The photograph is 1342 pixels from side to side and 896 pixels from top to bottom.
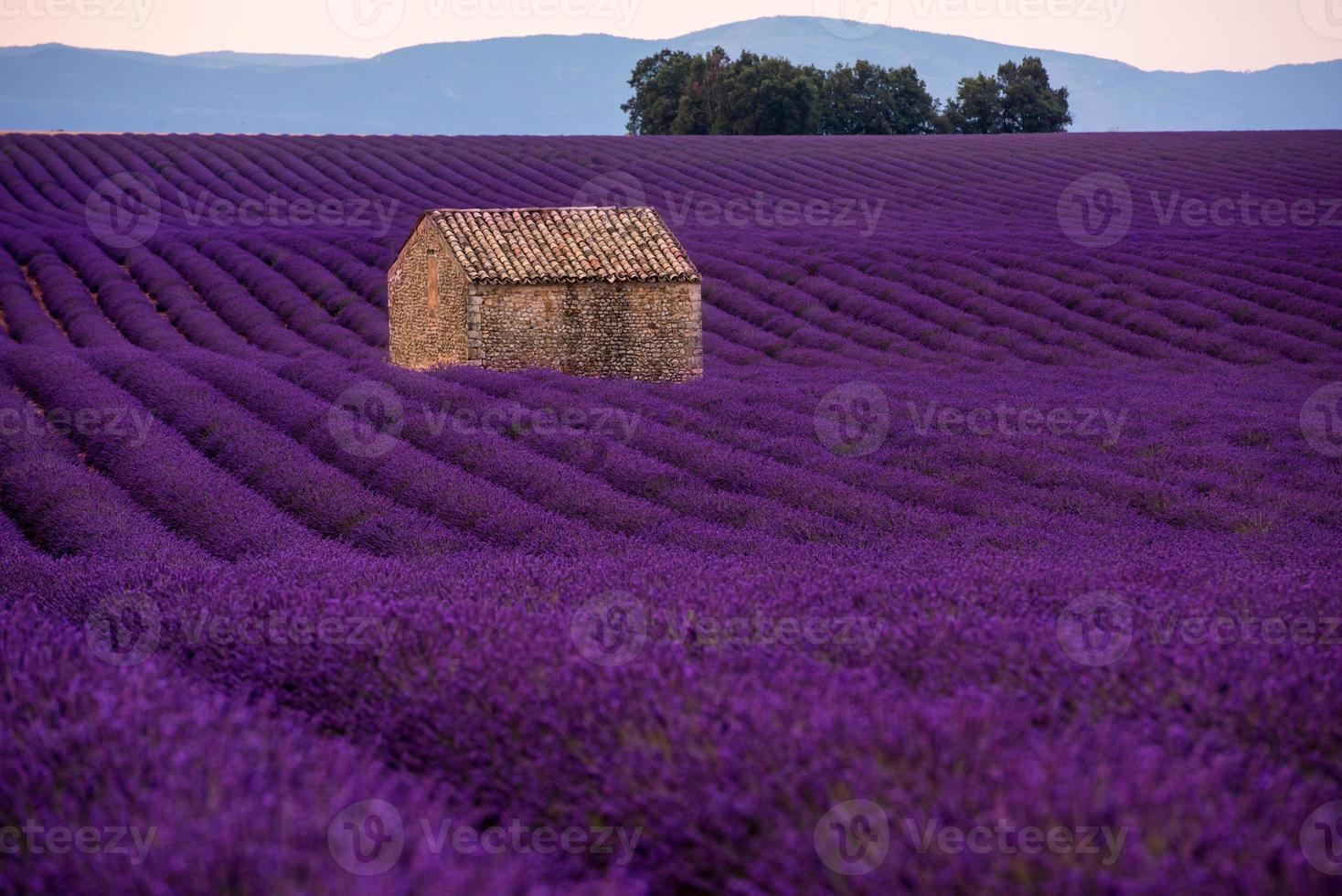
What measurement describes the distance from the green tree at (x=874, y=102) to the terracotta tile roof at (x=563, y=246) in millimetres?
42145

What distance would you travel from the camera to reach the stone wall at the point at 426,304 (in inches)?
675

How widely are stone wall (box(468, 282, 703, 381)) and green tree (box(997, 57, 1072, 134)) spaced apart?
149 feet

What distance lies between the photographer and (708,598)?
151 inches

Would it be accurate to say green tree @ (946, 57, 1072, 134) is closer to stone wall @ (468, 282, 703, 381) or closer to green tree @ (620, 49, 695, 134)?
green tree @ (620, 49, 695, 134)

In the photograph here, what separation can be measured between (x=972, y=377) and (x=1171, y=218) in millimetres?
16929

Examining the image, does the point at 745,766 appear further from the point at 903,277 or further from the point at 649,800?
the point at 903,277

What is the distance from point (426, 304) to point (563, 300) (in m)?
2.54

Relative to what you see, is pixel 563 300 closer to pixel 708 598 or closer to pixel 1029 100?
pixel 708 598

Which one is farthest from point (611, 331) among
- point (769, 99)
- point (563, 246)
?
point (769, 99)

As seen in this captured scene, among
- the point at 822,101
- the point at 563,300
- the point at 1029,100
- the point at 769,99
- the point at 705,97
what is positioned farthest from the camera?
the point at 822,101

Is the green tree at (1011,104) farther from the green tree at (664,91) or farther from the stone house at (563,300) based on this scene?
the stone house at (563,300)

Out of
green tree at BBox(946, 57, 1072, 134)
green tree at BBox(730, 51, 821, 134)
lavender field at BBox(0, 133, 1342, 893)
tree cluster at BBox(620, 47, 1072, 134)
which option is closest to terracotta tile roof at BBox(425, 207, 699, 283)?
lavender field at BBox(0, 133, 1342, 893)

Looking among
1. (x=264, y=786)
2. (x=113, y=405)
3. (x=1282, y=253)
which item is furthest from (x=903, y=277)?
(x=264, y=786)

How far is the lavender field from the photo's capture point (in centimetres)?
192
